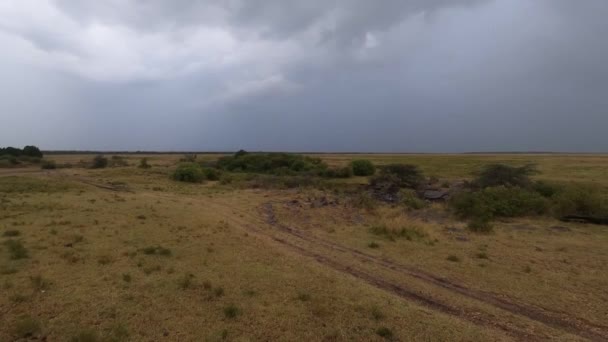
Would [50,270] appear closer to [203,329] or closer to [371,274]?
[203,329]

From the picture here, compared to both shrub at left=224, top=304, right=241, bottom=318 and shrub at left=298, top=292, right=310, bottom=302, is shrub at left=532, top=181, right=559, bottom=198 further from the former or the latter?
shrub at left=224, top=304, right=241, bottom=318

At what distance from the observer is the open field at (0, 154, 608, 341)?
7.46m

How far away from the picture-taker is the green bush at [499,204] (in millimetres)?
22188

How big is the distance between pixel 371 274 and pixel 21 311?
8.78 meters

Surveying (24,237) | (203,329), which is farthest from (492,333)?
(24,237)

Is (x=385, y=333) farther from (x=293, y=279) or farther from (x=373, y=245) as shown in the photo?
(x=373, y=245)

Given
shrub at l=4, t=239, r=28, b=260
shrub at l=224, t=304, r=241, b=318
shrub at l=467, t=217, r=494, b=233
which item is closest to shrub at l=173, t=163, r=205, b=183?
shrub at l=4, t=239, r=28, b=260

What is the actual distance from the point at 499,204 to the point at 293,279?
17.3 m

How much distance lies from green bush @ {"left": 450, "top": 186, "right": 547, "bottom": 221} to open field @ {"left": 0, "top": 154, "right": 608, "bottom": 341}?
216 centimetres

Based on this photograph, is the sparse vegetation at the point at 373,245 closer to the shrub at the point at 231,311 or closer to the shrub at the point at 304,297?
the shrub at the point at 304,297

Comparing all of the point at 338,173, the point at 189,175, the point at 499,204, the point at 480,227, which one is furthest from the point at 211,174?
the point at 480,227

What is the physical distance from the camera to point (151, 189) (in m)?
36.5

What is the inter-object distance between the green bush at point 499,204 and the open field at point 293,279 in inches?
85.0

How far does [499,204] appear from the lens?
22578 millimetres
